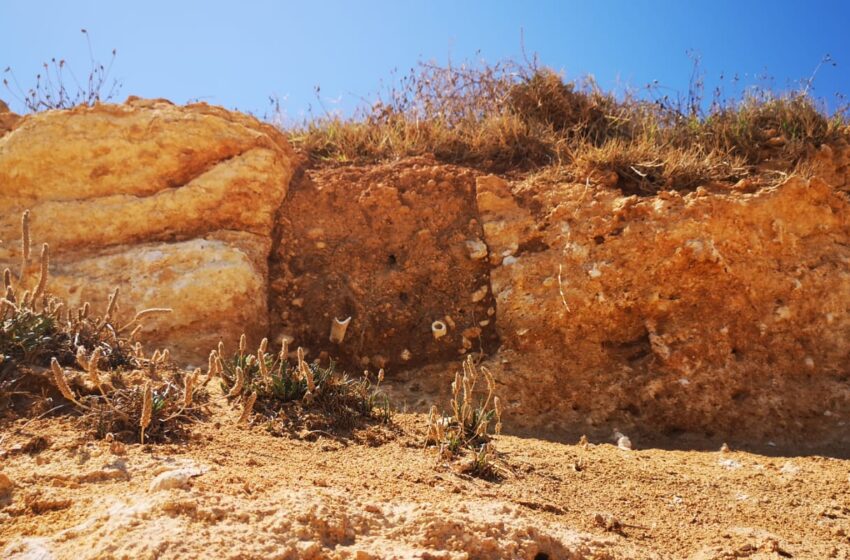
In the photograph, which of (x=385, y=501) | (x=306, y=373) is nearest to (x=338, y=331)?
(x=306, y=373)

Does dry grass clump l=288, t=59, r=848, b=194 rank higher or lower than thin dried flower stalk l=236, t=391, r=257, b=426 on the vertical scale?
higher

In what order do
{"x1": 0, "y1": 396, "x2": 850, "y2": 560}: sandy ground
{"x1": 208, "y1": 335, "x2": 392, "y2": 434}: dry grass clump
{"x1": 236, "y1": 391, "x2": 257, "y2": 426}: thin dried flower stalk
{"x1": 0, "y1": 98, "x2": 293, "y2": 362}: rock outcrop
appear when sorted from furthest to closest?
{"x1": 0, "y1": 98, "x2": 293, "y2": 362}: rock outcrop
{"x1": 208, "y1": 335, "x2": 392, "y2": 434}: dry grass clump
{"x1": 236, "y1": 391, "x2": 257, "y2": 426}: thin dried flower stalk
{"x1": 0, "y1": 396, "x2": 850, "y2": 560}: sandy ground

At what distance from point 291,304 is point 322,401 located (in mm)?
1508

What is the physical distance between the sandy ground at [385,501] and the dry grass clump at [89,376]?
14cm

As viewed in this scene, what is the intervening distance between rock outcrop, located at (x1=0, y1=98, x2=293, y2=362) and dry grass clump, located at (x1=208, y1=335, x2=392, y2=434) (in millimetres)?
1093

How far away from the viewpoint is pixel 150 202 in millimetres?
5246

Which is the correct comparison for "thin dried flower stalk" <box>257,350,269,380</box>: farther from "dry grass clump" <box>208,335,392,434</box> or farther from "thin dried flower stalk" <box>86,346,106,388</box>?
"thin dried flower stalk" <box>86,346,106,388</box>

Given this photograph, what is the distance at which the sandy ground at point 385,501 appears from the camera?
7.01ft

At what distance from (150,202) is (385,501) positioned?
3.55 metres

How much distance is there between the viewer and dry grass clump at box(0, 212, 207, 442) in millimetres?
2938

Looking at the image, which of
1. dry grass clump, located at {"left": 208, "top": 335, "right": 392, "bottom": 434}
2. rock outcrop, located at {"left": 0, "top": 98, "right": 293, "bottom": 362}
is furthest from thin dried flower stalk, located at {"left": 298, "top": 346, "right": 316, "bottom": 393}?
rock outcrop, located at {"left": 0, "top": 98, "right": 293, "bottom": 362}

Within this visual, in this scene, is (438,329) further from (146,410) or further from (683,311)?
(146,410)

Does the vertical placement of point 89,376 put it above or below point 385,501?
above

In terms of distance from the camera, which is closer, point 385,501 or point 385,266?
point 385,501
